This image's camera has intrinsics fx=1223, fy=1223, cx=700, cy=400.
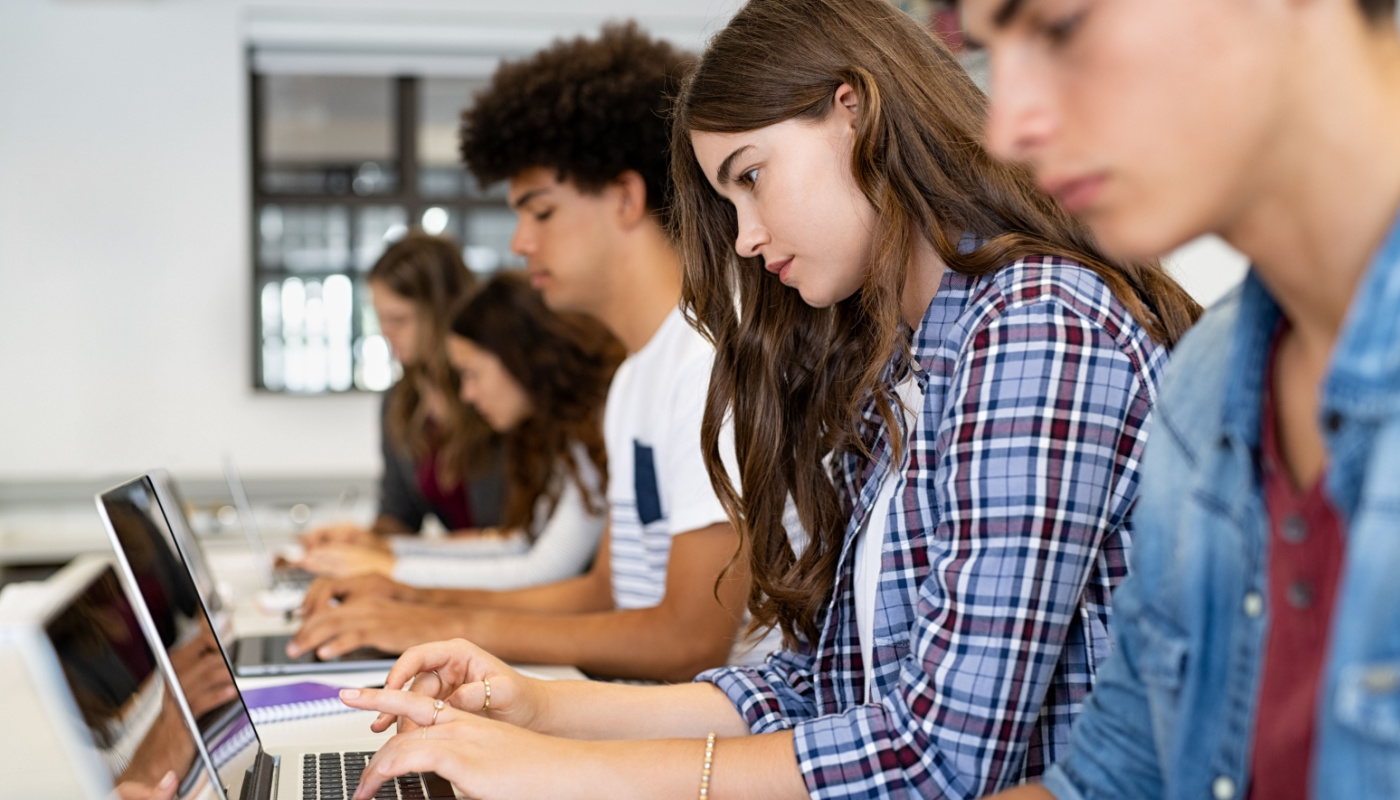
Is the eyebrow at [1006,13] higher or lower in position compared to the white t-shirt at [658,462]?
higher

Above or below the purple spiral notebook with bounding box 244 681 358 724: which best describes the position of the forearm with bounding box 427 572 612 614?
below

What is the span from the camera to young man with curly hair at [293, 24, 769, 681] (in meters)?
1.61

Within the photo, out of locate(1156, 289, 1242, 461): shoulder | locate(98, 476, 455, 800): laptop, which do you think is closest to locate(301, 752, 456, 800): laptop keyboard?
locate(98, 476, 455, 800): laptop

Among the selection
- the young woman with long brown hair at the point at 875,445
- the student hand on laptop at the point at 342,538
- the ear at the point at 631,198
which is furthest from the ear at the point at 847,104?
the student hand on laptop at the point at 342,538

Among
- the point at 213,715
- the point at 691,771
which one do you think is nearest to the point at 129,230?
the point at 213,715

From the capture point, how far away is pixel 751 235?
117 cm

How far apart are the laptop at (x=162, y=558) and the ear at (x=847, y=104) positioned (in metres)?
0.73

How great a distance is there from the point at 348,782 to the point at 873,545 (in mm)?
519

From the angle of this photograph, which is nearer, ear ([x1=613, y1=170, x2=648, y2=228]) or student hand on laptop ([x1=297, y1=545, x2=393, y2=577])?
ear ([x1=613, y1=170, x2=648, y2=228])

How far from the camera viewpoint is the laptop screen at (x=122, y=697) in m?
0.84

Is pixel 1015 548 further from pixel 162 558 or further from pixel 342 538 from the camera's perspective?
pixel 342 538

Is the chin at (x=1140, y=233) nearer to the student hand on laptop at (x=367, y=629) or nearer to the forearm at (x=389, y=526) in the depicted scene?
the student hand on laptop at (x=367, y=629)

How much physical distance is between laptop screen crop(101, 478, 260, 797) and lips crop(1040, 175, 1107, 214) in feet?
2.57

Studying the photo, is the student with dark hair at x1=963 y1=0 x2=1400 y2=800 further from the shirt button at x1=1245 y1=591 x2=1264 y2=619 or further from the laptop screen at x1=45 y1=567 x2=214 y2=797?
the laptop screen at x1=45 y1=567 x2=214 y2=797
